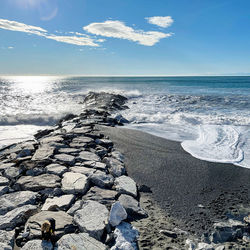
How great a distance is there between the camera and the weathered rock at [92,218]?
211cm

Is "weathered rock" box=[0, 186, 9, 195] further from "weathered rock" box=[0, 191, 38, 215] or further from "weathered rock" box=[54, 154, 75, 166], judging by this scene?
"weathered rock" box=[54, 154, 75, 166]

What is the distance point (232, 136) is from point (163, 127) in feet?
7.40

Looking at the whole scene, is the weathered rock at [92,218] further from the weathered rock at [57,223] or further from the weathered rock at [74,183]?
the weathered rock at [74,183]

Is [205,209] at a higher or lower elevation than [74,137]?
lower

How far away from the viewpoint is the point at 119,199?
2.71 metres

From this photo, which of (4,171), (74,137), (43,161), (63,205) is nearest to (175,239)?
(63,205)

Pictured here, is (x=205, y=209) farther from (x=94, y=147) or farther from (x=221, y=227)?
(x=94, y=147)

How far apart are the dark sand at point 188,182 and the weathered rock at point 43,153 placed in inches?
59.6

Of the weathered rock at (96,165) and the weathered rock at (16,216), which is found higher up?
the weathered rock at (96,165)

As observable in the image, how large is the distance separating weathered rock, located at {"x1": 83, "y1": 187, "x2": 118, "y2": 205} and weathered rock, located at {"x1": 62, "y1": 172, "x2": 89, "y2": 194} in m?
0.12

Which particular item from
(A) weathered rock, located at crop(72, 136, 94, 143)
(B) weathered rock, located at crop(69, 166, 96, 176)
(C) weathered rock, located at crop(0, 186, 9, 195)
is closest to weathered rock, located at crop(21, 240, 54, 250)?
(C) weathered rock, located at crop(0, 186, 9, 195)

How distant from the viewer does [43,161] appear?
11.8 ft

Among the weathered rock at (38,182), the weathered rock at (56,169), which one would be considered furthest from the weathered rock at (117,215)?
the weathered rock at (56,169)

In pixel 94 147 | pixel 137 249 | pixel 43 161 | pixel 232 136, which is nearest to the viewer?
pixel 137 249
